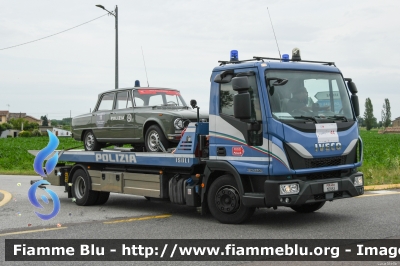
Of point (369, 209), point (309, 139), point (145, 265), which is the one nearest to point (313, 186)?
point (309, 139)

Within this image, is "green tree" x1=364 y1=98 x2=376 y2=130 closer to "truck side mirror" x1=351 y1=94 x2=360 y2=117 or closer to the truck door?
"truck side mirror" x1=351 y1=94 x2=360 y2=117

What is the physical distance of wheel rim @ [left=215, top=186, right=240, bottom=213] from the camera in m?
9.96

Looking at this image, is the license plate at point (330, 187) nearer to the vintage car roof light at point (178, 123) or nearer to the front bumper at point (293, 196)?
the front bumper at point (293, 196)

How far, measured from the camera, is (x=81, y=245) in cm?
845

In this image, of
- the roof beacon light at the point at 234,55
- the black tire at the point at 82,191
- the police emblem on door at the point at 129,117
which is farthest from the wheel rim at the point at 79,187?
the roof beacon light at the point at 234,55

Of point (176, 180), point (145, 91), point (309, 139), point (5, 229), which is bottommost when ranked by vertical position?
point (5, 229)

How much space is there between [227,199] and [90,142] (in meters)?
5.09

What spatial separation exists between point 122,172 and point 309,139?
462cm

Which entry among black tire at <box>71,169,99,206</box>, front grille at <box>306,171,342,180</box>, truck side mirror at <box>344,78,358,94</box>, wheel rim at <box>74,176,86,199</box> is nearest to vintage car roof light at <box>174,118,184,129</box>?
front grille at <box>306,171,342,180</box>

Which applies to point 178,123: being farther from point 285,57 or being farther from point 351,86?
point 351,86

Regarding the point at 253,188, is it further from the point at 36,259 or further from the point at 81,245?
the point at 36,259

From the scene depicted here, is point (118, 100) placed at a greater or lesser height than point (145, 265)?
greater

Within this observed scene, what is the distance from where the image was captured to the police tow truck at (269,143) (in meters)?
9.35

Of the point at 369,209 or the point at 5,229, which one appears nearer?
the point at 5,229
